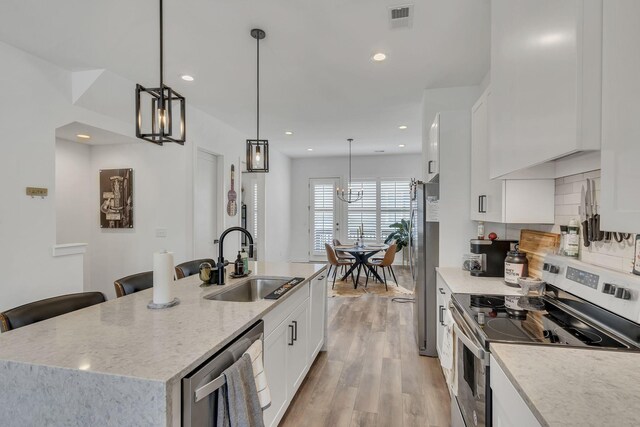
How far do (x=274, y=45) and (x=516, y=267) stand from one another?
8.10 feet

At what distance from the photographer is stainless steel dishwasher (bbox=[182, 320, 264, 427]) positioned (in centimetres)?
100

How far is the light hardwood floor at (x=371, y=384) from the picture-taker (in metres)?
2.09

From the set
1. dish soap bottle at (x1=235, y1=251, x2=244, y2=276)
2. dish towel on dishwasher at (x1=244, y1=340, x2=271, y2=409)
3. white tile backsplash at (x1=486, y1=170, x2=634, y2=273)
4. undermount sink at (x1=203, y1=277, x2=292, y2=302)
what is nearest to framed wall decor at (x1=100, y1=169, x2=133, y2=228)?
dish soap bottle at (x1=235, y1=251, x2=244, y2=276)

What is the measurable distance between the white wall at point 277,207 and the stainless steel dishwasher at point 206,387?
529cm

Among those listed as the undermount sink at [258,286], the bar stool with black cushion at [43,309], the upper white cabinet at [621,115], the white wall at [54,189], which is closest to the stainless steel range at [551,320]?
the upper white cabinet at [621,115]

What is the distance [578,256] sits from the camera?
67.3 inches

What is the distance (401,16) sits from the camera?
217 centimetres

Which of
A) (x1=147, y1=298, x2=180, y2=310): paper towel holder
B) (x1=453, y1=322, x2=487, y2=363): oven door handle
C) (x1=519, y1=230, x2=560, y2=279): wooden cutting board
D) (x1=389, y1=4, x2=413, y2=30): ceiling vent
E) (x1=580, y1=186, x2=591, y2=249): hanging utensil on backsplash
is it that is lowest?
(x1=453, y1=322, x2=487, y2=363): oven door handle

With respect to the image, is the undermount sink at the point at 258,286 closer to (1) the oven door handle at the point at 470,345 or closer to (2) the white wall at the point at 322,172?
(1) the oven door handle at the point at 470,345

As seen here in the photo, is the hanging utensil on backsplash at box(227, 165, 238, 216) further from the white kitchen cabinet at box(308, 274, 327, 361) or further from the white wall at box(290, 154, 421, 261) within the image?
the white wall at box(290, 154, 421, 261)

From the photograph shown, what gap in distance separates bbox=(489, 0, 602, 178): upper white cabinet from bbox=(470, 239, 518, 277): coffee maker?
2.63ft

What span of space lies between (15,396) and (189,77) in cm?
296

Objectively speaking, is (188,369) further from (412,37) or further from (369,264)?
(369,264)

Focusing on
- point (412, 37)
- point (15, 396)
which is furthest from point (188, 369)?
point (412, 37)
